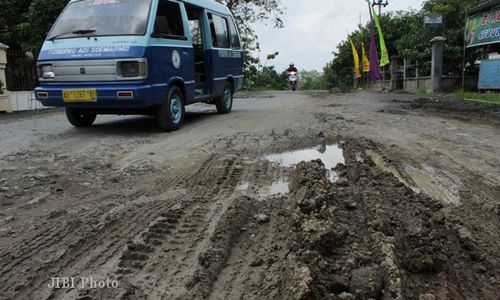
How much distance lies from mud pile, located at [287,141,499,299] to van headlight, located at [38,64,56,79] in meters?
4.62

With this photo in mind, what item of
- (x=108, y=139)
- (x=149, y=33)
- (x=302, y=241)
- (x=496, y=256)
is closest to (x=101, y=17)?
(x=149, y=33)

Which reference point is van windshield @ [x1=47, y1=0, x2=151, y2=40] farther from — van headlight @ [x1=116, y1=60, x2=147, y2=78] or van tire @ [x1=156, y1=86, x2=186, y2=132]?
van tire @ [x1=156, y1=86, x2=186, y2=132]

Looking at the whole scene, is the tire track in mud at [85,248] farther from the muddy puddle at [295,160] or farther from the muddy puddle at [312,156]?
the muddy puddle at [312,156]

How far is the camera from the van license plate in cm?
643

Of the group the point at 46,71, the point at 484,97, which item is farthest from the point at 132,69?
the point at 484,97

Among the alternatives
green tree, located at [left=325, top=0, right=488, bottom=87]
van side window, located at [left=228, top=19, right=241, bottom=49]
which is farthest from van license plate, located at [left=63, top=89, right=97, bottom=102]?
green tree, located at [left=325, top=0, right=488, bottom=87]

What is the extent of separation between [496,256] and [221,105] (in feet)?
25.1

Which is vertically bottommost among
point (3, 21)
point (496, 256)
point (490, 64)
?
point (496, 256)

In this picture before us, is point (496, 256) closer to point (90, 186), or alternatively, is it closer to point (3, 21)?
point (90, 186)

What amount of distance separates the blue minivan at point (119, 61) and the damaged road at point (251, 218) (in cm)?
81

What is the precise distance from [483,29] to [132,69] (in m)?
14.6

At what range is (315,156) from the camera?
17.0 ft

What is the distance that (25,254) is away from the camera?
2535 millimetres

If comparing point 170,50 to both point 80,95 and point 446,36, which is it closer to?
point 80,95
